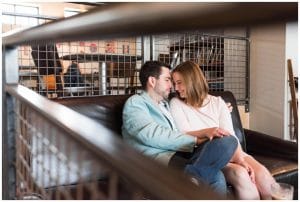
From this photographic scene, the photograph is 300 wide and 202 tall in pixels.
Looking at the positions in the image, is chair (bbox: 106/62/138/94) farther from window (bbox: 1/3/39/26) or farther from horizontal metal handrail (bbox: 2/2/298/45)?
horizontal metal handrail (bbox: 2/2/298/45)

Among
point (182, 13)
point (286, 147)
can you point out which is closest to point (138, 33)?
point (182, 13)

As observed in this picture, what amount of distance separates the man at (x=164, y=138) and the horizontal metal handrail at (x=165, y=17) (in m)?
1.29

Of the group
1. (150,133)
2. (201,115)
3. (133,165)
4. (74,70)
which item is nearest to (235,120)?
(201,115)

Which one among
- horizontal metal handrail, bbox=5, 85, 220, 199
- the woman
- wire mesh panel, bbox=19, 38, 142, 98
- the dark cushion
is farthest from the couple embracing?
horizontal metal handrail, bbox=5, 85, 220, 199

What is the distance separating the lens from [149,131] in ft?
6.31

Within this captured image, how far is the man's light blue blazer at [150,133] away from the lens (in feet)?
6.32

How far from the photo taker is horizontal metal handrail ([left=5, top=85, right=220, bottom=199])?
0.29 metres

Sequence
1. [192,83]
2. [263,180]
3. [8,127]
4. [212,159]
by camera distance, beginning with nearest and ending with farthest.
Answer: [8,127], [212,159], [263,180], [192,83]

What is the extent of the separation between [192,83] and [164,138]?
0.51m

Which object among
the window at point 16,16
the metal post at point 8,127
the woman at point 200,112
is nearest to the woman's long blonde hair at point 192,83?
the woman at point 200,112

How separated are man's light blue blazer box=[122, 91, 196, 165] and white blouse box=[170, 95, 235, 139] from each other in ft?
0.66

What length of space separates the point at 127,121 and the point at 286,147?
122cm

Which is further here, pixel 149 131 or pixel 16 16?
pixel 16 16

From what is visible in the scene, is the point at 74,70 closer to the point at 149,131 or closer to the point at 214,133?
the point at 149,131
